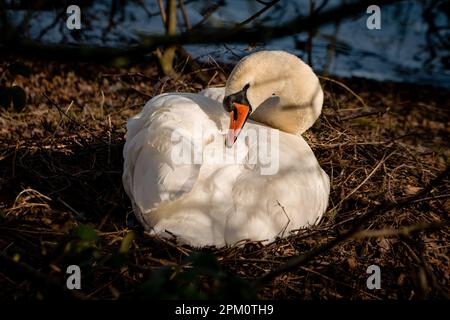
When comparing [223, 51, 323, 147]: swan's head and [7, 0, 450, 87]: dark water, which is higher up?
[7, 0, 450, 87]: dark water

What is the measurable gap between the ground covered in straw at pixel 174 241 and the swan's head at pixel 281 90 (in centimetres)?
59

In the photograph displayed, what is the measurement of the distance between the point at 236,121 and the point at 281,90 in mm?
752

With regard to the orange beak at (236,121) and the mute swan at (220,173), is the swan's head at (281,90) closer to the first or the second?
the mute swan at (220,173)

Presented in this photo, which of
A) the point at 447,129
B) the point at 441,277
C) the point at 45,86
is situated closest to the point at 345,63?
the point at 447,129

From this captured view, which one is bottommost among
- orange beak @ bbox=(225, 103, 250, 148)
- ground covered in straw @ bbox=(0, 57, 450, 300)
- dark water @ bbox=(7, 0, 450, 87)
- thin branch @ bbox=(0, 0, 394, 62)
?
ground covered in straw @ bbox=(0, 57, 450, 300)

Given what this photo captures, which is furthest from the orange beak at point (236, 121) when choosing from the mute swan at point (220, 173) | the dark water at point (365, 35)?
the dark water at point (365, 35)

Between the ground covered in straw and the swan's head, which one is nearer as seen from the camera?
the ground covered in straw

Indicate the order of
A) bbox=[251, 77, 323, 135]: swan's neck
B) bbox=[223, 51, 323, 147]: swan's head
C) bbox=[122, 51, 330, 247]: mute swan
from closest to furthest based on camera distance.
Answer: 1. bbox=[122, 51, 330, 247]: mute swan
2. bbox=[223, 51, 323, 147]: swan's head
3. bbox=[251, 77, 323, 135]: swan's neck

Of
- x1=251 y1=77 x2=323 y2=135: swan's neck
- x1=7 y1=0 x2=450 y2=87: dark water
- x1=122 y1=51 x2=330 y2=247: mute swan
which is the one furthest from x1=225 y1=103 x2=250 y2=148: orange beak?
x1=7 y1=0 x2=450 y2=87: dark water

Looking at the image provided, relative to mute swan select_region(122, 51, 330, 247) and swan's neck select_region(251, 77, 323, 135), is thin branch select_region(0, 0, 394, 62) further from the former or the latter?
swan's neck select_region(251, 77, 323, 135)

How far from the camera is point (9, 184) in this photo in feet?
12.6

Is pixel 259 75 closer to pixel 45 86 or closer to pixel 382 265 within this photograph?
pixel 382 265

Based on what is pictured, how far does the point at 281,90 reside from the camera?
12.8ft

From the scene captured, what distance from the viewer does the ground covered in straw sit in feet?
7.03
